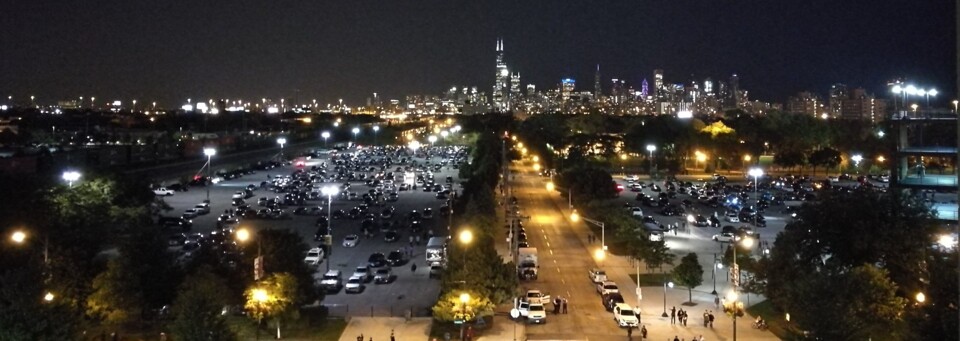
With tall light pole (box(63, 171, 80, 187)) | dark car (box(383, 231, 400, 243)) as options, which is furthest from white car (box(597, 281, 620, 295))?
tall light pole (box(63, 171, 80, 187))

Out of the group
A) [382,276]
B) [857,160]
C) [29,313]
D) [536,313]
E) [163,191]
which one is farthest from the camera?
[857,160]

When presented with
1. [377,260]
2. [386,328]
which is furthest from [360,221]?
[386,328]

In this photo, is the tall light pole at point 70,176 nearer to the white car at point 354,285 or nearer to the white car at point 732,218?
the white car at point 354,285

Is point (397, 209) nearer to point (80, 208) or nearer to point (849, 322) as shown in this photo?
point (80, 208)

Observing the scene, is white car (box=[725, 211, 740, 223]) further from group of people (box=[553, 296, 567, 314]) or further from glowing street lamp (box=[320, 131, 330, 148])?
glowing street lamp (box=[320, 131, 330, 148])

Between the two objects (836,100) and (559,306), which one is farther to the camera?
(836,100)

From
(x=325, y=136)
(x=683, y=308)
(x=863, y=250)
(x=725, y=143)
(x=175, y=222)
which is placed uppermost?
(x=325, y=136)

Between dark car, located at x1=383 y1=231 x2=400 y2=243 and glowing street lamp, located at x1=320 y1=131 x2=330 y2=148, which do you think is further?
glowing street lamp, located at x1=320 y1=131 x2=330 y2=148

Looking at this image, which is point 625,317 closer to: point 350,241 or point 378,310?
point 378,310
